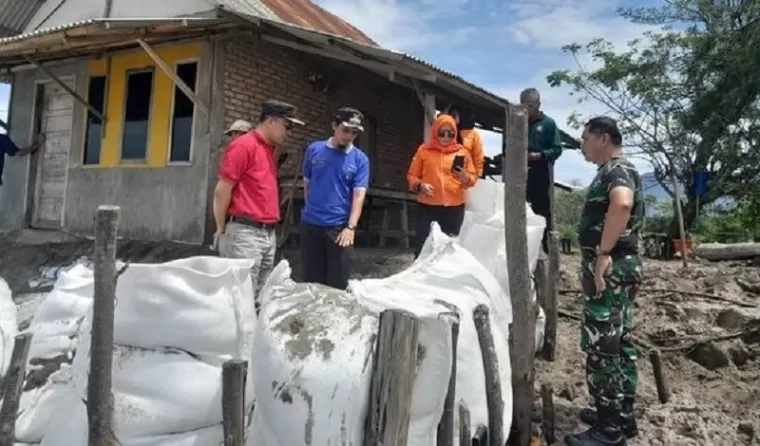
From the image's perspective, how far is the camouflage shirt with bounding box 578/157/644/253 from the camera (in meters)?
3.11

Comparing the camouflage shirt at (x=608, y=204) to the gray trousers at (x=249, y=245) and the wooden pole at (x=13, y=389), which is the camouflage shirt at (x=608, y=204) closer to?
the gray trousers at (x=249, y=245)

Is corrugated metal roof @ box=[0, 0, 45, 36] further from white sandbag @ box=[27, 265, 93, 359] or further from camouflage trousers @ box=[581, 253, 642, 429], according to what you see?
camouflage trousers @ box=[581, 253, 642, 429]

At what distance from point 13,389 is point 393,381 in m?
1.78

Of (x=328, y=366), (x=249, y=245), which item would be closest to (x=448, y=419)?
(x=328, y=366)

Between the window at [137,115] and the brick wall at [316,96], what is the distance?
53.7 inches

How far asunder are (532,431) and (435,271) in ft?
3.53

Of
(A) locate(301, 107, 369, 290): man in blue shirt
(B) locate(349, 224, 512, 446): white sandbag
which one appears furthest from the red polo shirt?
(B) locate(349, 224, 512, 446): white sandbag

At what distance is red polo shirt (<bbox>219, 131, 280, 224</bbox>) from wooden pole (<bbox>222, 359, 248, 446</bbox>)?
154 cm

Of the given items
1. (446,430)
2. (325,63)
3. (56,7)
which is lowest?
(446,430)

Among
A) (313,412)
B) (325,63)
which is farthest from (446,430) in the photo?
(325,63)

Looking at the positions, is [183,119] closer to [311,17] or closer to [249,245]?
[311,17]

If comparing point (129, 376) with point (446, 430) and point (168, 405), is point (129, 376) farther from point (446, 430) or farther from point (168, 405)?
point (446, 430)

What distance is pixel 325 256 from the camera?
425 cm

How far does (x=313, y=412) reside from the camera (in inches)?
85.8
